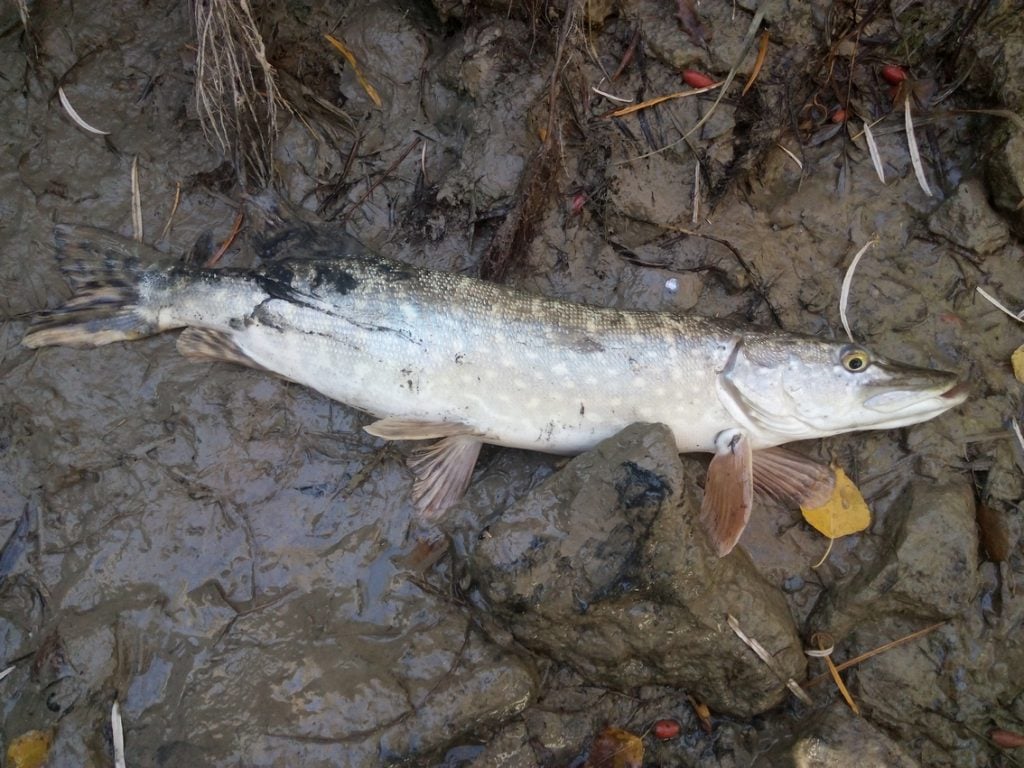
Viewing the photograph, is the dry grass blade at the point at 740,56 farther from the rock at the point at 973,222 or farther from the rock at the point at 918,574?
the rock at the point at 918,574

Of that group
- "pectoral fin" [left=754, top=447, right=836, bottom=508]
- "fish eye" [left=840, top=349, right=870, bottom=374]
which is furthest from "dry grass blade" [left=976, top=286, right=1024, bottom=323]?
"pectoral fin" [left=754, top=447, right=836, bottom=508]

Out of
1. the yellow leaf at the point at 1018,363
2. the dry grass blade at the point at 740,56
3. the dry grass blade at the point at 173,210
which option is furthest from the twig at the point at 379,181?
the yellow leaf at the point at 1018,363

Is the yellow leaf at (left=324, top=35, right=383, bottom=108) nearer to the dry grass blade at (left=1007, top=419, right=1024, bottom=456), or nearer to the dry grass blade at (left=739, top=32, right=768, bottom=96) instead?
the dry grass blade at (left=739, top=32, right=768, bottom=96)

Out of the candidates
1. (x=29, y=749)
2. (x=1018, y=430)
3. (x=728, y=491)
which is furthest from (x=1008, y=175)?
(x=29, y=749)

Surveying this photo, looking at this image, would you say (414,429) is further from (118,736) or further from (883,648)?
(883,648)

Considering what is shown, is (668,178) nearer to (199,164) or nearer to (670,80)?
(670,80)

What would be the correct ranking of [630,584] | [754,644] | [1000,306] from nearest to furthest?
[630,584] < [754,644] < [1000,306]
